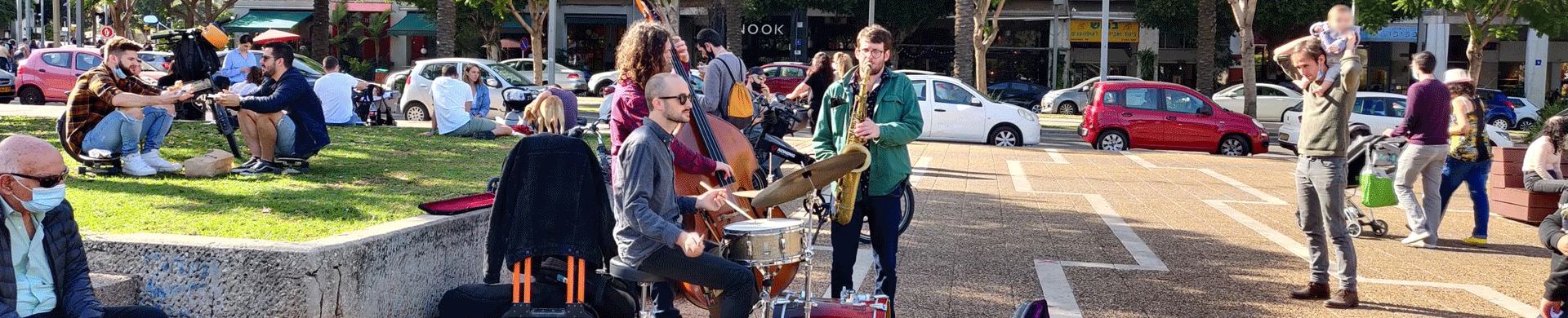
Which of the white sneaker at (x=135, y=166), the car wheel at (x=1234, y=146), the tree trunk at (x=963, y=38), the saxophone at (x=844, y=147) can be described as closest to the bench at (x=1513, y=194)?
the saxophone at (x=844, y=147)

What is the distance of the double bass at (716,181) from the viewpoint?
4.88 metres

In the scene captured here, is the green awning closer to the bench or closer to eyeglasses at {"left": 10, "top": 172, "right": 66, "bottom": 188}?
the bench

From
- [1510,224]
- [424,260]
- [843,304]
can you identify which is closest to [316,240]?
[424,260]

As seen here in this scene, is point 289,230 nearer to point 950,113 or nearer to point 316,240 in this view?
point 316,240

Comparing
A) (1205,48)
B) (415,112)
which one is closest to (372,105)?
(415,112)

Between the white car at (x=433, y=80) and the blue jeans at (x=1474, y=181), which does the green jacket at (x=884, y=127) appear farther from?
the white car at (x=433, y=80)

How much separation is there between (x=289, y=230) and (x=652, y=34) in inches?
72.5

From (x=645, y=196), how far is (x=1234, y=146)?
1613cm

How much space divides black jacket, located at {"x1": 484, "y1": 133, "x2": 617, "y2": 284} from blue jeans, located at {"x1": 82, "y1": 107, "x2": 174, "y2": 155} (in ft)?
14.9

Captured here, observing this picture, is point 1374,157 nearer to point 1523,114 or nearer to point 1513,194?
point 1513,194

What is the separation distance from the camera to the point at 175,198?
6.86 meters

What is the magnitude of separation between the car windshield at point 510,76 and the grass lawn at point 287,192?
1234 cm

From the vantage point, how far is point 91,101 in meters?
8.67

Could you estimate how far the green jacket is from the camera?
5.32m
